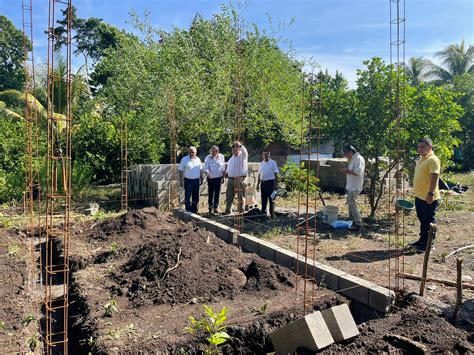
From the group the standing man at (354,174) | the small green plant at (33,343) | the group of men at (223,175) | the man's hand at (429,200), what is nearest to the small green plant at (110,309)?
the small green plant at (33,343)

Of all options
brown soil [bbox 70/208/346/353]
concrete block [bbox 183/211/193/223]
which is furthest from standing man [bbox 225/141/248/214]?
brown soil [bbox 70/208/346/353]

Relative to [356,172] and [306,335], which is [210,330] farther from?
[356,172]

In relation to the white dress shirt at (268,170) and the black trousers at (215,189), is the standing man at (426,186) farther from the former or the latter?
the black trousers at (215,189)

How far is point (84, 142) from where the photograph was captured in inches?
490

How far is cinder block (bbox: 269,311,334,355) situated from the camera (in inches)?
134

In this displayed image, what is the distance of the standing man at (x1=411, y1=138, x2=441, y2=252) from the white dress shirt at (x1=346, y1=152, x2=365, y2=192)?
1.14 meters

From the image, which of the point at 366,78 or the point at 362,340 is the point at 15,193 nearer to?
the point at 366,78

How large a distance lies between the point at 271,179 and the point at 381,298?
475 cm

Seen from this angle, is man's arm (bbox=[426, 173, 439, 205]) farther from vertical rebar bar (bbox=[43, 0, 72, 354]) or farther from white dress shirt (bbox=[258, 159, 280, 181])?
vertical rebar bar (bbox=[43, 0, 72, 354])

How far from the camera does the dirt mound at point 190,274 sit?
15.2ft

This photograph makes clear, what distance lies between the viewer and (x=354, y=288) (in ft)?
15.2

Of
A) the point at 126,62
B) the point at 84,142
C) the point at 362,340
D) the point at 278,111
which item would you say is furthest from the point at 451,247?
the point at 126,62

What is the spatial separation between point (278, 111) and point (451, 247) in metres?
8.17

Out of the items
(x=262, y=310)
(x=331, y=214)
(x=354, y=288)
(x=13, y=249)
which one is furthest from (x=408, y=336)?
(x=13, y=249)
